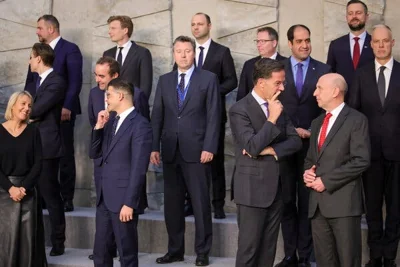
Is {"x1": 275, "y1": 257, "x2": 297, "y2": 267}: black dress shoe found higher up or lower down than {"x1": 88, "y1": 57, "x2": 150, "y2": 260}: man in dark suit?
lower down

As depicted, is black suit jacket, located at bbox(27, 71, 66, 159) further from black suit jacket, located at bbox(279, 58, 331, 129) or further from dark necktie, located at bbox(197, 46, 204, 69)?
black suit jacket, located at bbox(279, 58, 331, 129)

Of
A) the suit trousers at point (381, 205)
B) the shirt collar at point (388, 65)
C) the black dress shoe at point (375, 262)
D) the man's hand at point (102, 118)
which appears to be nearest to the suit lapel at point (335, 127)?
the suit trousers at point (381, 205)

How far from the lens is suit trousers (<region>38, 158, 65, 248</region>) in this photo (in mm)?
7086

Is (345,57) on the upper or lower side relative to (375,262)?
upper

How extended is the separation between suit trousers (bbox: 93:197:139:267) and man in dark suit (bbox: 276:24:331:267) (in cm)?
111

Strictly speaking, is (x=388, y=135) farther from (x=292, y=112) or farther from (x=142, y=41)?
(x=142, y=41)

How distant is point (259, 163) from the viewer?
5.76 m

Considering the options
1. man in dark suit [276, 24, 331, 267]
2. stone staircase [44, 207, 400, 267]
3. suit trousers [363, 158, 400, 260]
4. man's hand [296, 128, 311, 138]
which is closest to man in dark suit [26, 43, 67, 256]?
stone staircase [44, 207, 400, 267]

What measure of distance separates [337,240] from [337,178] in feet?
1.30

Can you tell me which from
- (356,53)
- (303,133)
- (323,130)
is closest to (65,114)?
(303,133)

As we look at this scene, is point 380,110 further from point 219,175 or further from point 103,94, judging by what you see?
point 103,94

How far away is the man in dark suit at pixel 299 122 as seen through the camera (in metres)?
6.57

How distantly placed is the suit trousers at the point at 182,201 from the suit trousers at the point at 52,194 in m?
0.88

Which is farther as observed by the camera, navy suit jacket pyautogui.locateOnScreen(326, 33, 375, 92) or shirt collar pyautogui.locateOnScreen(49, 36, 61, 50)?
shirt collar pyautogui.locateOnScreen(49, 36, 61, 50)
